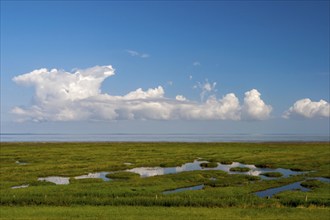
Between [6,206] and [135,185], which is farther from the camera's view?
[135,185]

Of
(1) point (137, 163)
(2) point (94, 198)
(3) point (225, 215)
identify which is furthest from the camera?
(1) point (137, 163)

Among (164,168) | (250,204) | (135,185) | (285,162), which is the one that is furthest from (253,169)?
(250,204)

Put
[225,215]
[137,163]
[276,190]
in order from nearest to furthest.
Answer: [225,215] → [276,190] → [137,163]

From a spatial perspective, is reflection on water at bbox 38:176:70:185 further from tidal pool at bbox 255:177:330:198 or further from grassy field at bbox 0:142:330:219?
tidal pool at bbox 255:177:330:198

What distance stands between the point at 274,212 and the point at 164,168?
41.2m

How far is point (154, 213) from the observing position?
102ft

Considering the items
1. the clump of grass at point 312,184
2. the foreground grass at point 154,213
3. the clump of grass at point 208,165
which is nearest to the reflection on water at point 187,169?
the clump of grass at point 208,165

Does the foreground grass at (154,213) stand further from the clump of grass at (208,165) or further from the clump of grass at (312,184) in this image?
the clump of grass at (208,165)

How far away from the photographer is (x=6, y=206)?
113 feet

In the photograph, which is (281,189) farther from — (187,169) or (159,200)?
(187,169)

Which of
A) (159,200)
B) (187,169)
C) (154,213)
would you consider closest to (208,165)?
(187,169)

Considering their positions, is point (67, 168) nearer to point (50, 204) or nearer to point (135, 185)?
point (135, 185)

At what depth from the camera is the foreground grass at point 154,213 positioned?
29.9 metres

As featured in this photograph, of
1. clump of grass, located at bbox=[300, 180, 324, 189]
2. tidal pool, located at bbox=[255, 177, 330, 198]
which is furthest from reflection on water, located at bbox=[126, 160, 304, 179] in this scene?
clump of grass, located at bbox=[300, 180, 324, 189]
